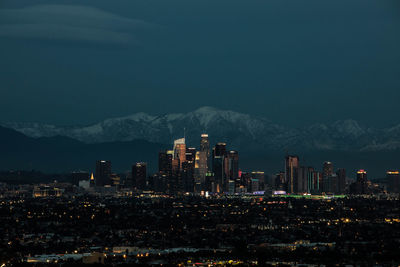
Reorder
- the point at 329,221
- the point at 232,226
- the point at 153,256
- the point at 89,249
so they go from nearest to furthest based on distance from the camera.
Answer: the point at 153,256 < the point at 89,249 < the point at 232,226 < the point at 329,221

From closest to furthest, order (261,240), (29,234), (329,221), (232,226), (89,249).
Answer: (89,249) < (261,240) < (29,234) < (232,226) < (329,221)

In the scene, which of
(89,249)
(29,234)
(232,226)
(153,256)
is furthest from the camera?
(232,226)

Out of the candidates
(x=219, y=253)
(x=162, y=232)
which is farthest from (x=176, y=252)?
(x=162, y=232)

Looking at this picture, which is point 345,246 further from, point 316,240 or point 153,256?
point 153,256

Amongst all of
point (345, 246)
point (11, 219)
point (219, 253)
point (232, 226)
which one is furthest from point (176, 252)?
point (11, 219)

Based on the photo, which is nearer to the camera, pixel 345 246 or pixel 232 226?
pixel 345 246

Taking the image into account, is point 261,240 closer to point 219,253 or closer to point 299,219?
point 219,253
